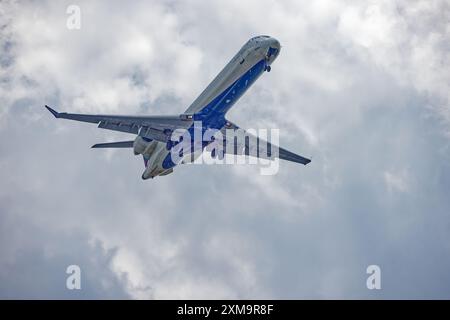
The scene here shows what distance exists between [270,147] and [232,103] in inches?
572

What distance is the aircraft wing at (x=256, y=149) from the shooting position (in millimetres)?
106188

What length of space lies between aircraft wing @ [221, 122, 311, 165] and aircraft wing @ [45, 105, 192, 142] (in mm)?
9042

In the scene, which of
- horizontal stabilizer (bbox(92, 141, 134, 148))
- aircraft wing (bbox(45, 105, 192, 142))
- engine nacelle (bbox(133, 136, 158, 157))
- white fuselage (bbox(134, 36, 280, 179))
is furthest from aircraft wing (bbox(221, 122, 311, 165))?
horizontal stabilizer (bbox(92, 141, 134, 148))

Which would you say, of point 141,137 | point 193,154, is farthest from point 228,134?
point 141,137

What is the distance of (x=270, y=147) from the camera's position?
109500 millimetres

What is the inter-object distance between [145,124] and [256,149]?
2055 cm

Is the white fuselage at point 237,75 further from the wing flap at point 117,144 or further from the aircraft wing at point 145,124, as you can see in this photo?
the wing flap at point 117,144

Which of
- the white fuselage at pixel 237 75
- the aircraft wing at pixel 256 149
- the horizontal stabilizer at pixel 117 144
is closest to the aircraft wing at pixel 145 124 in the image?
the white fuselage at pixel 237 75

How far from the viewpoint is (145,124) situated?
9856 centimetres

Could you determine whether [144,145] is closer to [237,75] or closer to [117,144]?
[117,144]

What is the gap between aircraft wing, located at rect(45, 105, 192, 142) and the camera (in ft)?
315

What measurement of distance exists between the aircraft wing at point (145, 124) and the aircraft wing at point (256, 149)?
9042 millimetres

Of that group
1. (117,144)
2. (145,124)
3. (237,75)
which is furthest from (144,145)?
(237,75)
